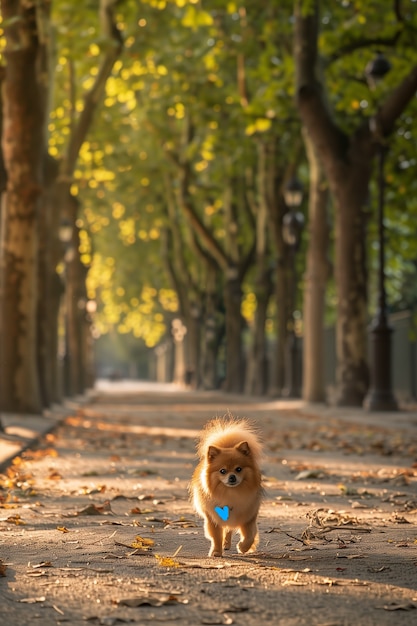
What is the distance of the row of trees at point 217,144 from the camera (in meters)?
21.4

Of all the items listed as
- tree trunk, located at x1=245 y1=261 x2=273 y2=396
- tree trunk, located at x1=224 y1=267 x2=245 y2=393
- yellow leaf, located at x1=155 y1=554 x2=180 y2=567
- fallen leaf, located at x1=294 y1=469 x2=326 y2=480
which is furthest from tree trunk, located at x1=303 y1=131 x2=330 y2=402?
yellow leaf, located at x1=155 y1=554 x2=180 y2=567

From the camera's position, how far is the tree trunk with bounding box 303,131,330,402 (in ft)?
98.1

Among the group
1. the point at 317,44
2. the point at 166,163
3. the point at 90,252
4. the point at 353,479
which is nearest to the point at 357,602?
the point at 353,479

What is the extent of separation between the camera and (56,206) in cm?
2969

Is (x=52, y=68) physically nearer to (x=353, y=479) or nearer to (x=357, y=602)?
(x=353, y=479)

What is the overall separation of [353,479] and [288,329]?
1041 inches

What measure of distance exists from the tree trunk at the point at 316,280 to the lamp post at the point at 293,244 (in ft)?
10.9

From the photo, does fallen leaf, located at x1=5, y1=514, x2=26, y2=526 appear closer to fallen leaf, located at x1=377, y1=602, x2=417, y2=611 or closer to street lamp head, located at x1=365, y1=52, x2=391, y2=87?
fallen leaf, located at x1=377, y1=602, x2=417, y2=611

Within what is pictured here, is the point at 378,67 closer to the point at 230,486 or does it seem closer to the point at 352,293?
the point at 352,293

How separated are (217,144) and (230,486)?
96.1ft

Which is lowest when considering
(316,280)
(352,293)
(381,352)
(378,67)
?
(381,352)

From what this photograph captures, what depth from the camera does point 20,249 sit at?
842 inches

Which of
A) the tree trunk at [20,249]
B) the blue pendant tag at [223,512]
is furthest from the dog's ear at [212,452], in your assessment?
the tree trunk at [20,249]

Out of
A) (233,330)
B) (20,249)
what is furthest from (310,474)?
(233,330)
